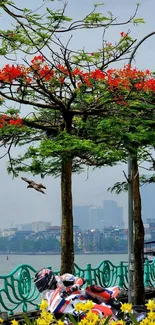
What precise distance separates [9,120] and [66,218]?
265 cm

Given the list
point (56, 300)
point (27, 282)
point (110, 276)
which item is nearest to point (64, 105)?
point (27, 282)

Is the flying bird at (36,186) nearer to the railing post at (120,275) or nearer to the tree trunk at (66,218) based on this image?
the tree trunk at (66,218)

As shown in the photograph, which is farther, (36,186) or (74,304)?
(36,186)

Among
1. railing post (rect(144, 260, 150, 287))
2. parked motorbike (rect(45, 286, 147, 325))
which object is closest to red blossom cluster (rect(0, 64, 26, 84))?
parked motorbike (rect(45, 286, 147, 325))

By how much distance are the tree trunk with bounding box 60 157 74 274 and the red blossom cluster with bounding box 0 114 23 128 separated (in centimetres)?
140

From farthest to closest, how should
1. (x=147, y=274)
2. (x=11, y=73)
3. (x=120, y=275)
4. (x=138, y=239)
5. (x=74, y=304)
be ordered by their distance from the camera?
1. (x=147, y=274)
2. (x=120, y=275)
3. (x=138, y=239)
4. (x=11, y=73)
5. (x=74, y=304)

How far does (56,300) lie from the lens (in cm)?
791

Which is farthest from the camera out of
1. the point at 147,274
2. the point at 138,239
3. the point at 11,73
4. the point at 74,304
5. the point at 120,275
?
the point at 147,274

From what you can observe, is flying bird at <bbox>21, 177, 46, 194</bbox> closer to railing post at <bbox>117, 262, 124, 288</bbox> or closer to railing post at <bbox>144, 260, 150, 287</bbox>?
railing post at <bbox>117, 262, 124, 288</bbox>

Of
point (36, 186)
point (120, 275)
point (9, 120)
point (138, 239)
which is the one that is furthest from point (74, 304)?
point (120, 275)

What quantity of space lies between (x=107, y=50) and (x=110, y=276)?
6639 millimetres

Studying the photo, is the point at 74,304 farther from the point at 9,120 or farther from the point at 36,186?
the point at 9,120

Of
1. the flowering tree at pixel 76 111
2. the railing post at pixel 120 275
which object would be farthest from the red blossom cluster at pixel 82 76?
the railing post at pixel 120 275

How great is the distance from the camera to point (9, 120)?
1532 cm
